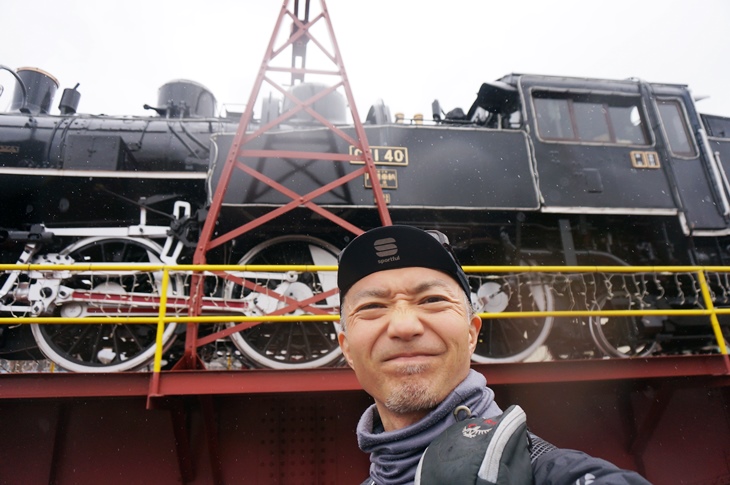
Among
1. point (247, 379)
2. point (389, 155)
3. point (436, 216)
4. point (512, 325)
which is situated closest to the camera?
point (247, 379)

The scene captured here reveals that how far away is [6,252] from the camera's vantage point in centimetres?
408

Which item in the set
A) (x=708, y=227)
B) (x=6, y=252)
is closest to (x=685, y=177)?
(x=708, y=227)

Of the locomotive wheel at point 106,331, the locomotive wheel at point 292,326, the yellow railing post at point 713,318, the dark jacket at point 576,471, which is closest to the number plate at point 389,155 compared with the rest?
the locomotive wheel at point 292,326

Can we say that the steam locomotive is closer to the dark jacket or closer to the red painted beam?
the red painted beam

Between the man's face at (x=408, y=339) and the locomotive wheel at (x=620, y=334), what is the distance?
3.53 meters

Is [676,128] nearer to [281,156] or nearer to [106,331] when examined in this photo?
[281,156]

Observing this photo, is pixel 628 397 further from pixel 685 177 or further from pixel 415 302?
pixel 415 302

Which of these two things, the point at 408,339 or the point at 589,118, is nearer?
the point at 408,339

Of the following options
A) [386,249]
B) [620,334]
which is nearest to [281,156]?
[386,249]

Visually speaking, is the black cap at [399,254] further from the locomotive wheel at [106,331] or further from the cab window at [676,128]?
the cab window at [676,128]

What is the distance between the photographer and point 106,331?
3889mm

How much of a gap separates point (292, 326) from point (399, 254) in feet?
10.1

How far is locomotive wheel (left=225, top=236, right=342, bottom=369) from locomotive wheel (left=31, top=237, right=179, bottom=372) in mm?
702

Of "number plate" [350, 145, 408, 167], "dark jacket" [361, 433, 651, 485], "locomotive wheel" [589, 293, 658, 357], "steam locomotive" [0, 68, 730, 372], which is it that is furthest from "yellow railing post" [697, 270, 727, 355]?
"dark jacket" [361, 433, 651, 485]
